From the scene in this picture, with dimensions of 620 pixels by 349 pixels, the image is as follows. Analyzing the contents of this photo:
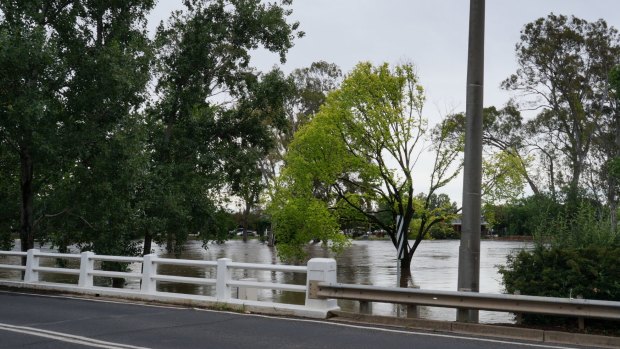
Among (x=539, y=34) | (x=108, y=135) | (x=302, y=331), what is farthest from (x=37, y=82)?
(x=539, y=34)

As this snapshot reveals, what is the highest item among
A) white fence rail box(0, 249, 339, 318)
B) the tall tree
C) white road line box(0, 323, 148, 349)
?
the tall tree

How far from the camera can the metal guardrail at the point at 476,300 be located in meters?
9.52

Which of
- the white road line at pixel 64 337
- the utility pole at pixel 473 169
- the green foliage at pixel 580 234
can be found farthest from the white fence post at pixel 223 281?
the green foliage at pixel 580 234

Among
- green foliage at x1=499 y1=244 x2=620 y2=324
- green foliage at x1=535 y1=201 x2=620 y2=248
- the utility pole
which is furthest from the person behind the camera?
green foliage at x1=535 y1=201 x2=620 y2=248

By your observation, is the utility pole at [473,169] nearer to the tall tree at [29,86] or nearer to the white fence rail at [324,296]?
the white fence rail at [324,296]

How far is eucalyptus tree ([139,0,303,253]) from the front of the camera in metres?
29.3

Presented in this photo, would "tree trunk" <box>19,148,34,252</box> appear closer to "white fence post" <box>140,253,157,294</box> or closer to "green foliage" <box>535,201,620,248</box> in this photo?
"white fence post" <box>140,253,157,294</box>

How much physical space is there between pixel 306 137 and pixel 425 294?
72.3 ft

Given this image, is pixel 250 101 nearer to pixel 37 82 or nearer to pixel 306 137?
pixel 306 137

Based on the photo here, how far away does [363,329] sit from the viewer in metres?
10.6

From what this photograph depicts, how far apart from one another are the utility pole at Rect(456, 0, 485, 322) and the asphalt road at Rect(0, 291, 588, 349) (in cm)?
138

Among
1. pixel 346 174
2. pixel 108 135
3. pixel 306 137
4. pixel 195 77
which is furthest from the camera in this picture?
pixel 346 174

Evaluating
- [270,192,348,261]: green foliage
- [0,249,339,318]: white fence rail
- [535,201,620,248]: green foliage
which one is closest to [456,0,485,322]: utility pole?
[0,249,339,318]: white fence rail

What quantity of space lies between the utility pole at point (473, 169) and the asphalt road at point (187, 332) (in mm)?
1383
